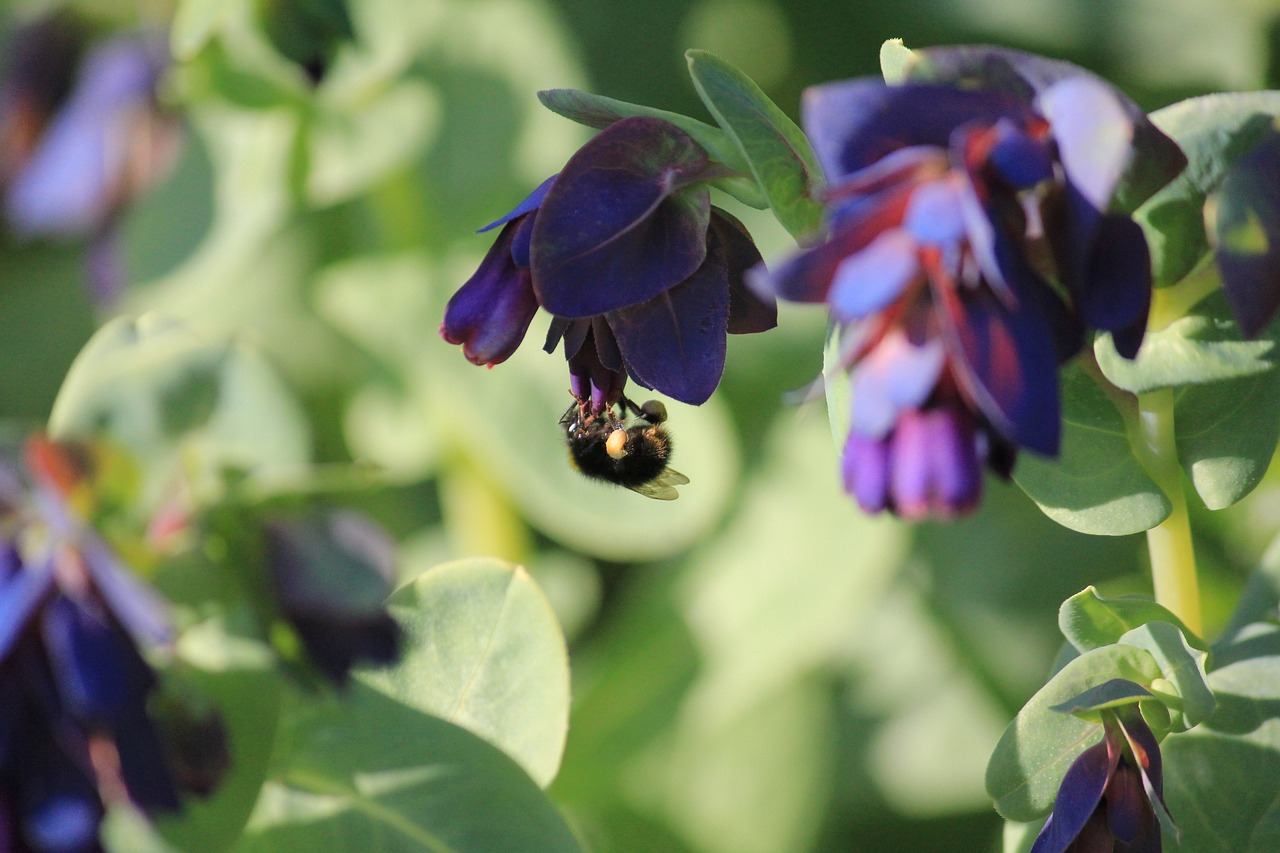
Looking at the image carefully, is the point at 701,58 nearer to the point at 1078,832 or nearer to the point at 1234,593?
the point at 1078,832

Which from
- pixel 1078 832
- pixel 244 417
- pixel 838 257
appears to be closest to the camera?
pixel 838 257

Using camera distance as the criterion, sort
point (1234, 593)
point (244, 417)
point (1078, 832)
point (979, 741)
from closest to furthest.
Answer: point (1078, 832), point (244, 417), point (1234, 593), point (979, 741)

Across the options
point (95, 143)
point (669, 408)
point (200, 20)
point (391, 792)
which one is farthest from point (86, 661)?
point (95, 143)

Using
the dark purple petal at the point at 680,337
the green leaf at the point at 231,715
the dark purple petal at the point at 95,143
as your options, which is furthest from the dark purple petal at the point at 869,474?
the dark purple petal at the point at 95,143

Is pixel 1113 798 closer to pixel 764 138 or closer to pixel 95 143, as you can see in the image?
pixel 764 138

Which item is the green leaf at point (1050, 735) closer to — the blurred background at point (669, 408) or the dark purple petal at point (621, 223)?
the dark purple petal at point (621, 223)

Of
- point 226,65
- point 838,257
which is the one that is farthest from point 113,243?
point 838,257

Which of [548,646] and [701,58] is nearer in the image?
[701,58]

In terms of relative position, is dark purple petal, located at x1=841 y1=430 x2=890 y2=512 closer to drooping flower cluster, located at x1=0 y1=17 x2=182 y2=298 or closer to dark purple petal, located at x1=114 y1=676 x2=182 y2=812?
dark purple petal, located at x1=114 y1=676 x2=182 y2=812
